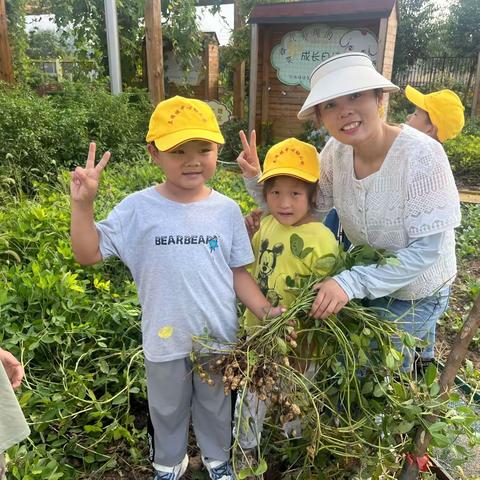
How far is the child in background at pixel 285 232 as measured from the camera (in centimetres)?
179

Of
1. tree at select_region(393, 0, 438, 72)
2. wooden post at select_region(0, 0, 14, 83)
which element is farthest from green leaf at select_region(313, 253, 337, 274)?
tree at select_region(393, 0, 438, 72)

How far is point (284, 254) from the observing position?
1.83m

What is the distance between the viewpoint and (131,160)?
6.19 metres

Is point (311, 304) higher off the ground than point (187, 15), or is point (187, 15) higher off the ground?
point (187, 15)

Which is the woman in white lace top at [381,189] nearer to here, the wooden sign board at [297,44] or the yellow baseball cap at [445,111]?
the yellow baseball cap at [445,111]

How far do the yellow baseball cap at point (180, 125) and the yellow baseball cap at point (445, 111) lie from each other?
1516mm

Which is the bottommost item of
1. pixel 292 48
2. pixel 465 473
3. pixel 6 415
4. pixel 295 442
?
pixel 465 473

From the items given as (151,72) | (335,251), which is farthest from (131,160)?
(335,251)

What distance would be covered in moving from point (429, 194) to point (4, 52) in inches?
254

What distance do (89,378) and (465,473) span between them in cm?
172

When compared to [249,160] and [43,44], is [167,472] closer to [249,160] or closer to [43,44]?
[249,160]

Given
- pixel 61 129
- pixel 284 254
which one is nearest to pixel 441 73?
pixel 61 129

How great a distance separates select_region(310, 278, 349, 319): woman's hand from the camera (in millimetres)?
1528

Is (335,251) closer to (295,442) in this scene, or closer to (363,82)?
(363,82)
